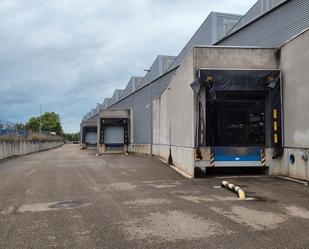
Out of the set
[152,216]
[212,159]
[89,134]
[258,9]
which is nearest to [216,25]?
[258,9]

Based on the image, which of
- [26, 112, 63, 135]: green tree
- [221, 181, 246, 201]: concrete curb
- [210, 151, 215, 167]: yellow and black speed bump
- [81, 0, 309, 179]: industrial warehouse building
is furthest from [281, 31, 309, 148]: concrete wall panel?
[26, 112, 63, 135]: green tree

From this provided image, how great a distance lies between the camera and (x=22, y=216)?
795 cm

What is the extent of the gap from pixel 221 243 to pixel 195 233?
0.70 metres

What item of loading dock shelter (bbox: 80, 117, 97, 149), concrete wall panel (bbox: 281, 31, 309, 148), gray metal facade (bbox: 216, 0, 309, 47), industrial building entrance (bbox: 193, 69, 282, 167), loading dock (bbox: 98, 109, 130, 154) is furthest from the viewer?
loading dock shelter (bbox: 80, 117, 97, 149)

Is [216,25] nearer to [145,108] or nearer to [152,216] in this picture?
[145,108]

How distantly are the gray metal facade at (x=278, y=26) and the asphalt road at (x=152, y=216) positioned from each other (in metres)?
8.58

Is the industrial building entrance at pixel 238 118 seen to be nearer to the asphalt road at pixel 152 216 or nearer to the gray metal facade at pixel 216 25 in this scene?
the asphalt road at pixel 152 216

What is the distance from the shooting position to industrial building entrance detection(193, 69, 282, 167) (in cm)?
1476

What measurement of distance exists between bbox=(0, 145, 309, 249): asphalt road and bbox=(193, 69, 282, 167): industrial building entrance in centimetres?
208

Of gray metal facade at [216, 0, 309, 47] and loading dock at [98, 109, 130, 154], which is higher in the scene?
gray metal facade at [216, 0, 309, 47]

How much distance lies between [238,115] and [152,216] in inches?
335

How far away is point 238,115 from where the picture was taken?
15273 mm

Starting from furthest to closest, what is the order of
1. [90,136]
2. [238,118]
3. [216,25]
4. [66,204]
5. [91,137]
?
[91,137] < [90,136] < [216,25] < [238,118] < [66,204]

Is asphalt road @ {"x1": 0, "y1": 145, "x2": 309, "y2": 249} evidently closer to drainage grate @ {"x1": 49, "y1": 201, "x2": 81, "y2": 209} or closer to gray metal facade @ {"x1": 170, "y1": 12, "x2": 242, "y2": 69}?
drainage grate @ {"x1": 49, "y1": 201, "x2": 81, "y2": 209}
